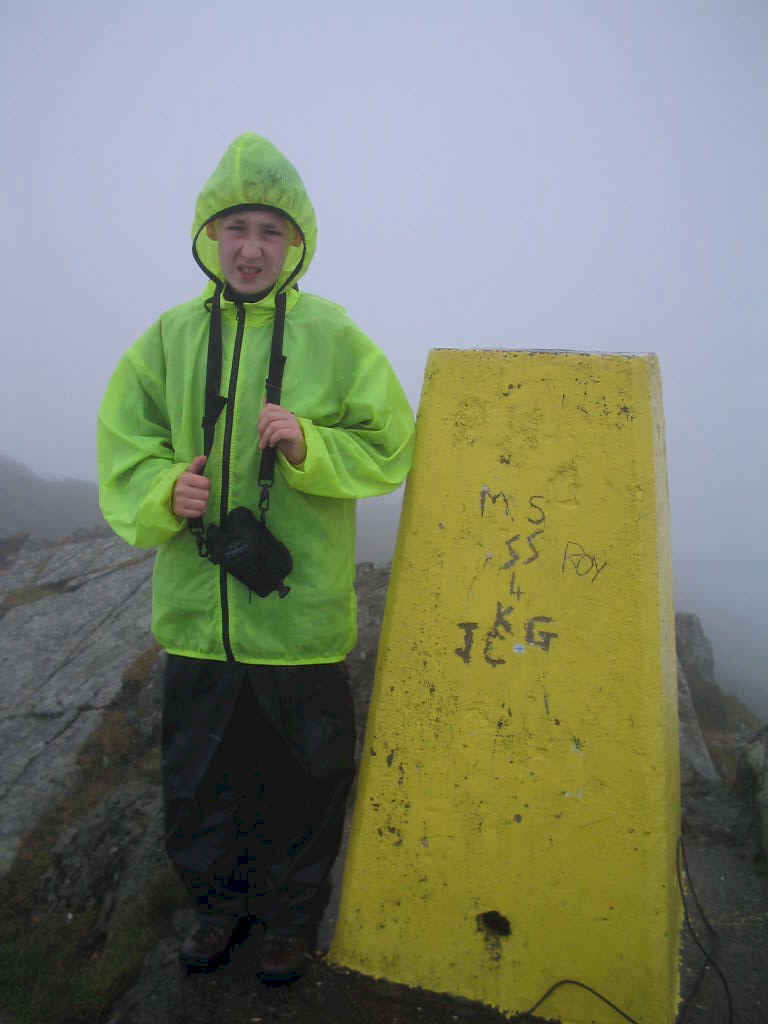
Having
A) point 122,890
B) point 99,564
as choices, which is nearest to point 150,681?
point 122,890

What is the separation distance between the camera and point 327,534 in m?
1.99

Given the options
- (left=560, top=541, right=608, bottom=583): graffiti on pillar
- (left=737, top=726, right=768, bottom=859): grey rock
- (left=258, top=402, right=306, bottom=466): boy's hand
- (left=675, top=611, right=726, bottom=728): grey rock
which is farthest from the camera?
(left=675, top=611, right=726, bottom=728): grey rock

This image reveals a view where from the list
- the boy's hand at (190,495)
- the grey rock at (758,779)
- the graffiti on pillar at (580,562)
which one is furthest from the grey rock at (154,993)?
the grey rock at (758,779)

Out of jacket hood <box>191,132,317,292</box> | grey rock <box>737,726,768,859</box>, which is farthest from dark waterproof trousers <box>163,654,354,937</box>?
grey rock <box>737,726,768,859</box>

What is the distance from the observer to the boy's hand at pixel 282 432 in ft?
5.85

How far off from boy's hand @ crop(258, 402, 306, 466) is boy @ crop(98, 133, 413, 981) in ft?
0.13

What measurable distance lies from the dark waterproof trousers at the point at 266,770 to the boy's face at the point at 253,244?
1072mm

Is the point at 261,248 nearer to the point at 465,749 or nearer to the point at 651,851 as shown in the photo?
the point at 465,749

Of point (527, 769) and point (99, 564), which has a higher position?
point (99, 564)

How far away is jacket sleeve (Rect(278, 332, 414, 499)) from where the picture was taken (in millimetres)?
1825

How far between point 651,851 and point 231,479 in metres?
1.45

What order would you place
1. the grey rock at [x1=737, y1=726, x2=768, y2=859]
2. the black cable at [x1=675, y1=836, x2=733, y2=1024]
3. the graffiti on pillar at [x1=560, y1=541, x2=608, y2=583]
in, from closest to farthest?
the graffiti on pillar at [x1=560, y1=541, x2=608, y2=583] → the black cable at [x1=675, y1=836, x2=733, y2=1024] → the grey rock at [x1=737, y1=726, x2=768, y2=859]

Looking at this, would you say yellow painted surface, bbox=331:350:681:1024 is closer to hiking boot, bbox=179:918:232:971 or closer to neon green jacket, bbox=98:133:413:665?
neon green jacket, bbox=98:133:413:665

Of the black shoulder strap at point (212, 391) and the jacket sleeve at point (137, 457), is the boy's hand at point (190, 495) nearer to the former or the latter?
the jacket sleeve at point (137, 457)
